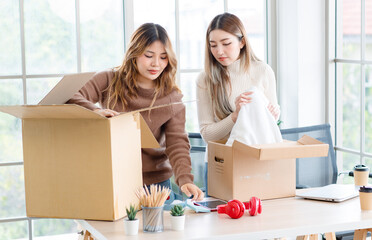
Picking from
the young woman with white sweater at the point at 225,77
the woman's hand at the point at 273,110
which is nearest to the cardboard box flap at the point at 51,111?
the young woman with white sweater at the point at 225,77

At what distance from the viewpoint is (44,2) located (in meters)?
3.60

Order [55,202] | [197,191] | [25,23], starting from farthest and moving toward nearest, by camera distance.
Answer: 1. [25,23]
2. [197,191]
3. [55,202]

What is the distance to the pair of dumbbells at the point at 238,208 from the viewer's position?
2.16 metres

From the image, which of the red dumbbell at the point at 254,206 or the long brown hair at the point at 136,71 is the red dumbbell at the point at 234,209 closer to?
the red dumbbell at the point at 254,206

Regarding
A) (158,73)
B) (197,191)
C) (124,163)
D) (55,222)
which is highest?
(158,73)

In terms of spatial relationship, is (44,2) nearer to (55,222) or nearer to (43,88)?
(43,88)

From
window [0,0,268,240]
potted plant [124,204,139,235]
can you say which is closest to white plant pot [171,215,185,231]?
potted plant [124,204,139,235]

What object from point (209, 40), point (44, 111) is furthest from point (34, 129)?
point (209, 40)

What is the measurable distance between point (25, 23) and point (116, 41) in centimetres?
57

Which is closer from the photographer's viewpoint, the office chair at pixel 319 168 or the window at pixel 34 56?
the office chair at pixel 319 168

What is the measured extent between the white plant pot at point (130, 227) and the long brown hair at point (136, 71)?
2.23ft

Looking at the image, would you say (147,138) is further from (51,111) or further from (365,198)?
(365,198)

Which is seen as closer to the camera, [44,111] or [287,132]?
[44,111]

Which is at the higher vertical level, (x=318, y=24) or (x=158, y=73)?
(x=318, y=24)
